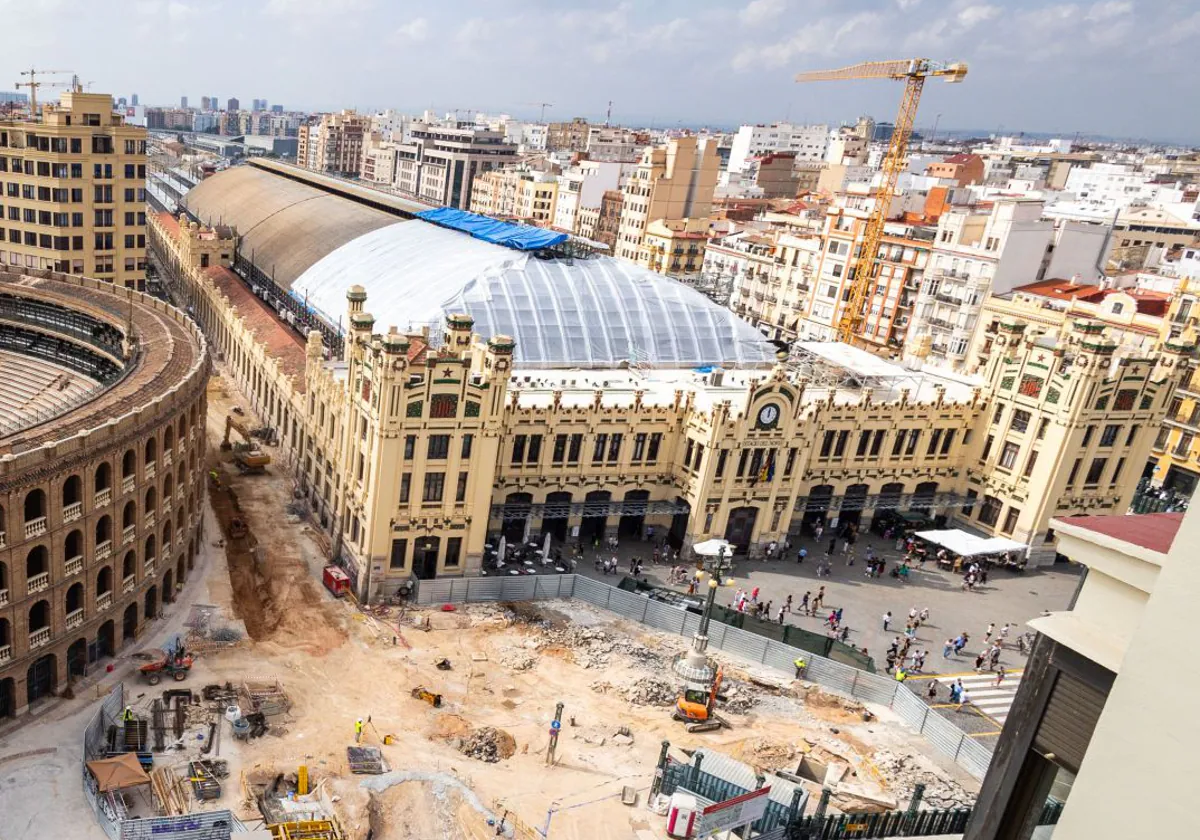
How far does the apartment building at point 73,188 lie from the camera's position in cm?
10006

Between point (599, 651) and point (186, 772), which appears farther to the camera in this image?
point (599, 651)

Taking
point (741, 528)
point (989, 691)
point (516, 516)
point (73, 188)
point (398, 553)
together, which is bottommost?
point (989, 691)

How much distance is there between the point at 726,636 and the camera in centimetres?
6331

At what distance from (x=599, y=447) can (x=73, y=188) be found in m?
72.3

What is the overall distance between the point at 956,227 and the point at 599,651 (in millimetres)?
84406

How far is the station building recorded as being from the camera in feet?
209

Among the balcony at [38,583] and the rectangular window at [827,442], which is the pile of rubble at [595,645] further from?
the balcony at [38,583]

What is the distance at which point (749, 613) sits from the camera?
68.1 m

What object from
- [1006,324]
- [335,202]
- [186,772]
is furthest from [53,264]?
[1006,324]

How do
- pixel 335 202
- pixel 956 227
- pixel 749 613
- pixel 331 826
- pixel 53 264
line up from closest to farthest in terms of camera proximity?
pixel 331 826 → pixel 749 613 → pixel 53 264 → pixel 956 227 → pixel 335 202

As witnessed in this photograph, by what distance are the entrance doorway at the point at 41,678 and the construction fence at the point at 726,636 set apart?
878 inches

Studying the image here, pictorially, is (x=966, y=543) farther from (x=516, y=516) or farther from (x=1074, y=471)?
(x=516, y=516)

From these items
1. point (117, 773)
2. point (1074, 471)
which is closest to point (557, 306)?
point (1074, 471)

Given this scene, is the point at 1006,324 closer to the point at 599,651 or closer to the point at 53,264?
the point at 599,651
